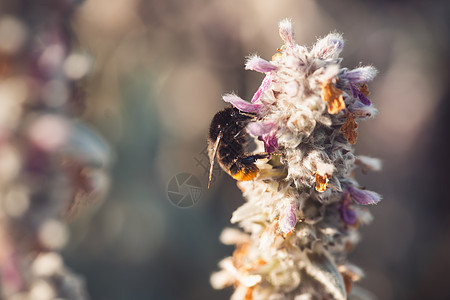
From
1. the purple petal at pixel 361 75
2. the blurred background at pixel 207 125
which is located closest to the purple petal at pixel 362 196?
the purple petal at pixel 361 75

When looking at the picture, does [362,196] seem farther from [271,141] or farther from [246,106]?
[246,106]

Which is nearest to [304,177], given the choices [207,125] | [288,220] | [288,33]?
[288,220]

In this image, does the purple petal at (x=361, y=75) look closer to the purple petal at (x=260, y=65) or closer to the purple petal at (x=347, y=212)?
the purple petal at (x=260, y=65)

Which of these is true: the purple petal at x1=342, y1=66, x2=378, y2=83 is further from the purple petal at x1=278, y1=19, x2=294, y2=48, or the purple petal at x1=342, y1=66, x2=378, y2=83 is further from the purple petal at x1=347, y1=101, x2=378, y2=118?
the purple petal at x1=278, y1=19, x2=294, y2=48

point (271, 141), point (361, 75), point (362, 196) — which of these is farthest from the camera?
point (362, 196)

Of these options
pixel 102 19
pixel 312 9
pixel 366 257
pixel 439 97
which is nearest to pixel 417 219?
pixel 366 257
